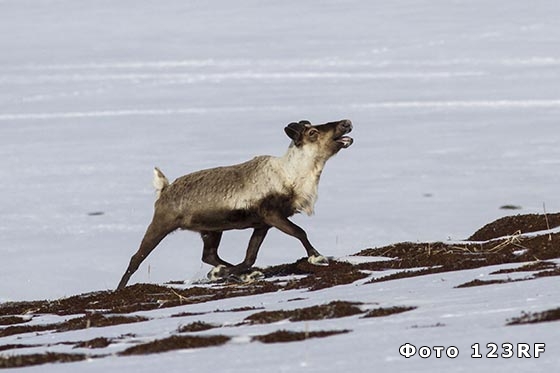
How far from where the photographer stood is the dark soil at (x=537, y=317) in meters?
6.49

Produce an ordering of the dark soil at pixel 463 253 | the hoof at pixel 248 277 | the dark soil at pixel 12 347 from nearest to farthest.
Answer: the dark soil at pixel 12 347, the dark soil at pixel 463 253, the hoof at pixel 248 277

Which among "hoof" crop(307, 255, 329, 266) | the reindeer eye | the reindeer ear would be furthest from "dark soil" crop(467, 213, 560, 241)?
the reindeer ear

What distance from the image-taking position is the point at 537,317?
6.57m

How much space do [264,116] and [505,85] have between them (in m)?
8.01

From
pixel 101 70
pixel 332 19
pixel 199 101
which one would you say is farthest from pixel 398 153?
pixel 332 19

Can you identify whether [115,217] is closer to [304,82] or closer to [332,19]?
[304,82]

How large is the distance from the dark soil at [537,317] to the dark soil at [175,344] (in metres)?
1.62

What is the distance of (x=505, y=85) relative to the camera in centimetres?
3422

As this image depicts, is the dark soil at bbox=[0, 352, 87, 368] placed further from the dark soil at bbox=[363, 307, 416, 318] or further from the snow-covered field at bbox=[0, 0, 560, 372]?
the dark soil at bbox=[363, 307, 416, 318]

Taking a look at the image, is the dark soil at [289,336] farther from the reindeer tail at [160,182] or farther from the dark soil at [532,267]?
the reindeer tail at [160,182]

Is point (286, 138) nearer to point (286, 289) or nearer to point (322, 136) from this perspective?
point (322, 136)

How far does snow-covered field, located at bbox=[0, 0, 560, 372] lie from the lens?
7688mm

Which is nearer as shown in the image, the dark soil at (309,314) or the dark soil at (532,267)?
the dark soil at (309,314)

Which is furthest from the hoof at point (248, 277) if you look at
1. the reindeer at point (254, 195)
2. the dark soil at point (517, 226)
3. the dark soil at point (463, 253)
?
the dark soil at point (517, 226)
